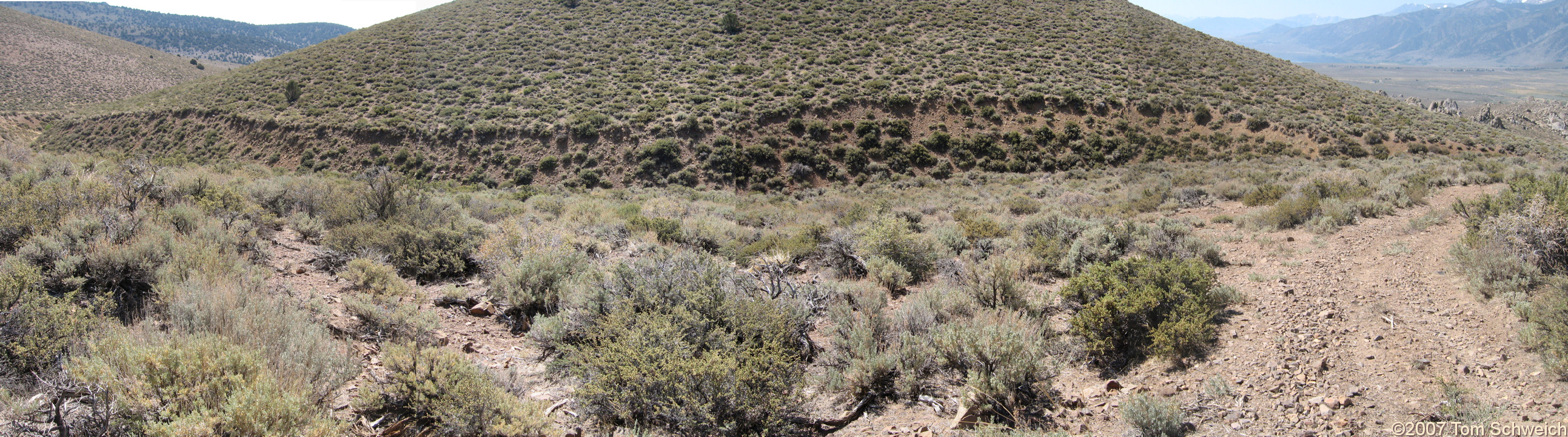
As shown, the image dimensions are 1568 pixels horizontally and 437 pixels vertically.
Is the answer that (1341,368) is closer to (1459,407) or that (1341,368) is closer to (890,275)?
(1459,407)

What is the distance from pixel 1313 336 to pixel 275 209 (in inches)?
472

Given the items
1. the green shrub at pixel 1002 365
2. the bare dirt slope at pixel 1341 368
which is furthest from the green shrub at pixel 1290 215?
the green shrub at pixel 1002 365

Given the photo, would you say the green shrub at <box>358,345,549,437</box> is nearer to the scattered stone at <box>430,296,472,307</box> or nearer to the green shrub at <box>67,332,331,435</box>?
the green shrub at <box>67,332,331,435</box>

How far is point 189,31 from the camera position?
140250 mm

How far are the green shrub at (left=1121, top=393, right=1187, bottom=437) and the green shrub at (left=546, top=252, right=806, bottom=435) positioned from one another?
6.83 feet

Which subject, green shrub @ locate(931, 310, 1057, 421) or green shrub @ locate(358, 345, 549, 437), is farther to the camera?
green shrub @ locate(931, 310, 1057, 421)

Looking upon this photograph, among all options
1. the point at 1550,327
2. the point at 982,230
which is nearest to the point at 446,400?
the point at 1550,327

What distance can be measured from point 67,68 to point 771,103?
2370 inches

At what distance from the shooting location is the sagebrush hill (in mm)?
22734

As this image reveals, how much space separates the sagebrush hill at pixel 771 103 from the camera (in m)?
22.7

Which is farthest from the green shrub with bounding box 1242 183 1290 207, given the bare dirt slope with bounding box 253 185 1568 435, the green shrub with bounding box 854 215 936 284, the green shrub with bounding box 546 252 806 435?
the green shrub with bounding box 546 252 806 435

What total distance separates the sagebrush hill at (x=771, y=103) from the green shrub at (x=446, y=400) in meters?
18.2

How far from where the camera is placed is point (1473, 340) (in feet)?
12.8

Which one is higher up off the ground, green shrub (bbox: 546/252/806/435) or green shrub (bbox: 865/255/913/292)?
green shrub (bbox: 546/252/806/435)
